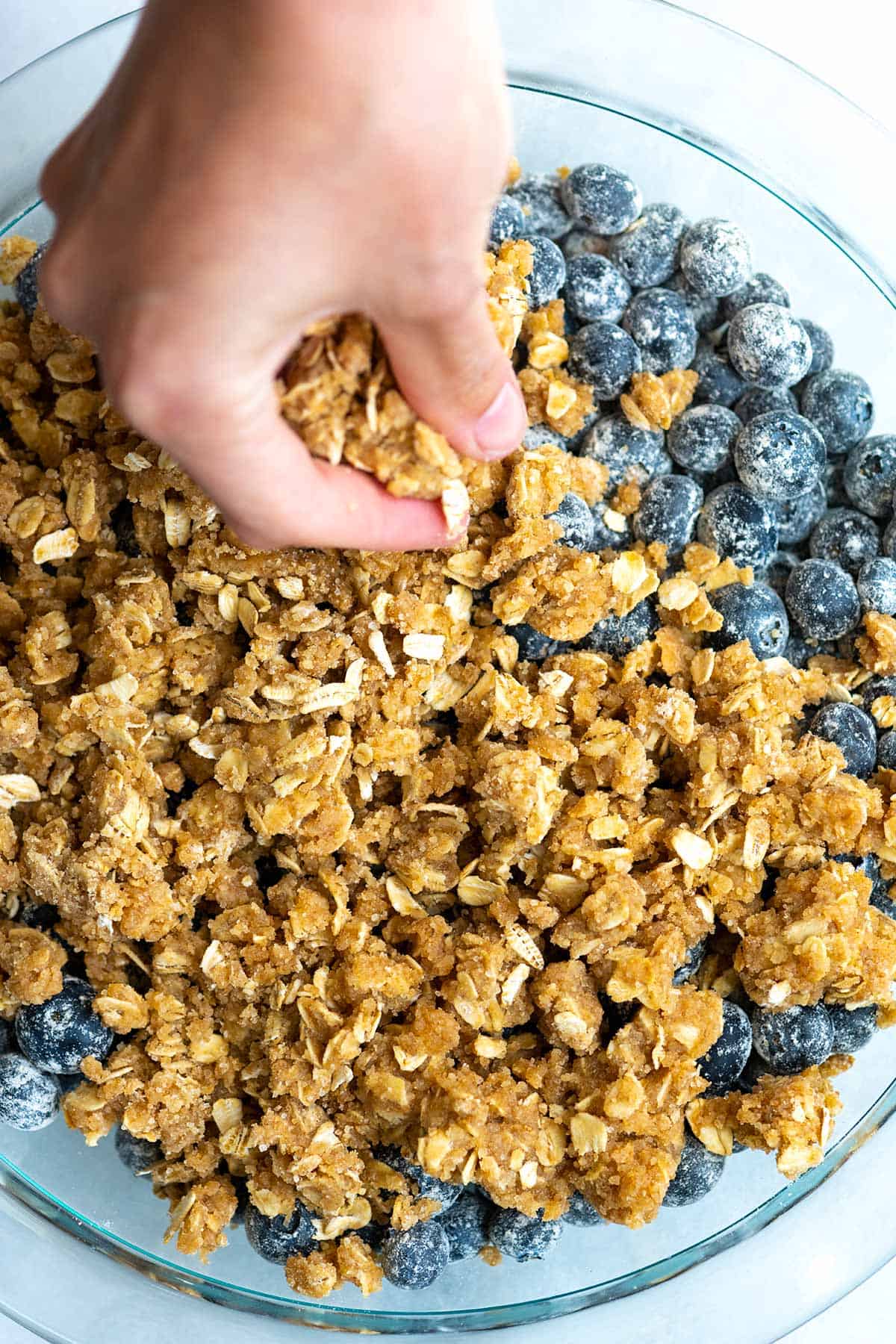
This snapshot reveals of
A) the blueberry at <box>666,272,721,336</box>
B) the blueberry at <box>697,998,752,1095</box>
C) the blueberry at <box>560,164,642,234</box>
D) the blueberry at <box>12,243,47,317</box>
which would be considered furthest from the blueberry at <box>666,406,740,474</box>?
the blueberry at <box>12,243,47,317</box>

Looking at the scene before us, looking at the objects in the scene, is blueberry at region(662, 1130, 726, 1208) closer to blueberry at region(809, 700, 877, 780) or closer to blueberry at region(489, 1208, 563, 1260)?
blueberry at region(489, 1208, 563, 1260)

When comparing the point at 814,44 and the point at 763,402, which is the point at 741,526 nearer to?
the point at 763,402

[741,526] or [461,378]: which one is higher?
[461,378]

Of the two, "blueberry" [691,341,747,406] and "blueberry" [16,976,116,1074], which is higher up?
"blueberry" [691,341,747,406]

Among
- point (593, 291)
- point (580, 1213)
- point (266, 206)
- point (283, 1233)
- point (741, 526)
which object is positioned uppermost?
point (266, 206)

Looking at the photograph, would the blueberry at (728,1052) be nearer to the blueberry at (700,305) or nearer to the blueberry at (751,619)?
the blueberry at (751,619)

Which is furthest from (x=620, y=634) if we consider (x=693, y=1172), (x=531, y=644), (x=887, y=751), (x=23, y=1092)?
(x=23, y=1092)

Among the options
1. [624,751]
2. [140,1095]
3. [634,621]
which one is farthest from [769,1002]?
[140,1095]

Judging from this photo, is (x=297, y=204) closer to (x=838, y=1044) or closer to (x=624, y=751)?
(x=624, y=751)
